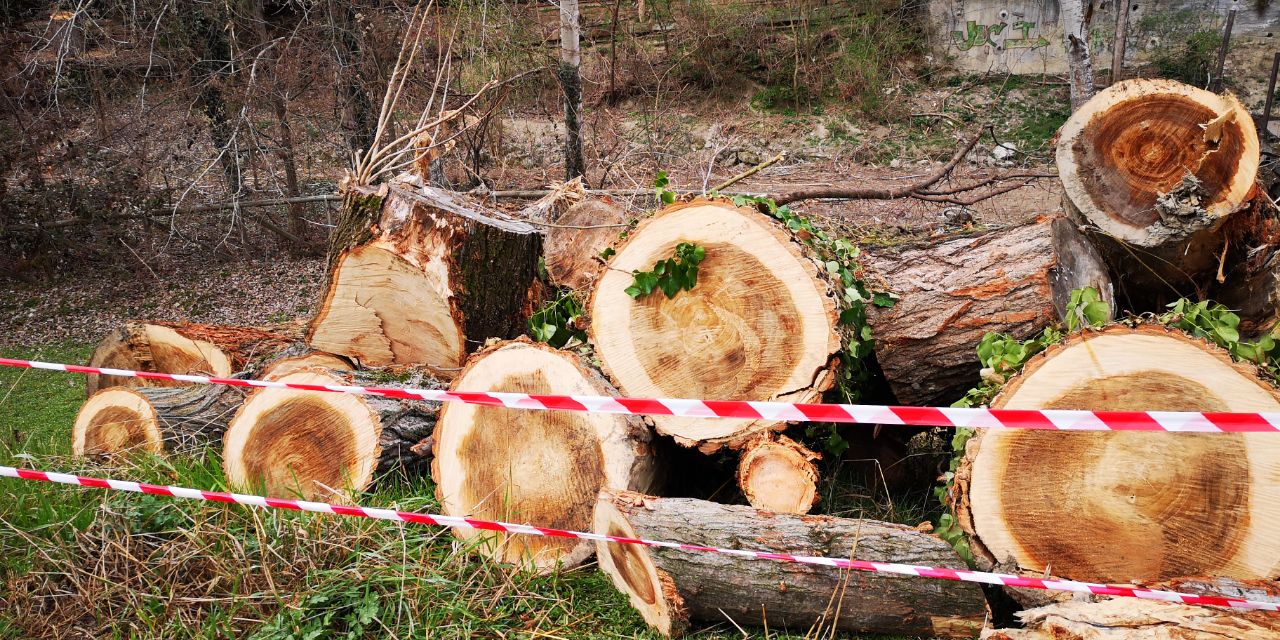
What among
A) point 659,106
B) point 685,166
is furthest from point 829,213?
point 659,106

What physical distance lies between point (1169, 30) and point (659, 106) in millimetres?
7105

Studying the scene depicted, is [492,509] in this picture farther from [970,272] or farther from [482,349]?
[970,272]

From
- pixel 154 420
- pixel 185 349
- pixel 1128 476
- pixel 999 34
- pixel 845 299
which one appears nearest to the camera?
pixel 1128 476

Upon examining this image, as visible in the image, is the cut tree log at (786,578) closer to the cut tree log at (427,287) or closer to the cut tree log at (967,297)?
the cut tree log at (967,297)

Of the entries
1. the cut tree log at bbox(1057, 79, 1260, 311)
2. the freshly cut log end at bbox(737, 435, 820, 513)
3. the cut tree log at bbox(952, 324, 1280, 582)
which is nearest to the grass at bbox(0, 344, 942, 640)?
the freshly cut log end at bbox(737, 435, 820, 513)

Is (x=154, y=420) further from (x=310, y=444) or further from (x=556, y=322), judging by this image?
(x=556, y=322)

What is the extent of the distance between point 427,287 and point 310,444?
0.85m

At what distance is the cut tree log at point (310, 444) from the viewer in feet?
11.5

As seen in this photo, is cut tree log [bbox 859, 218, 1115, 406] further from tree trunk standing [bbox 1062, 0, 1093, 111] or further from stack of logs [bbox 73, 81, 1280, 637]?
tree trunk standing [bbox 1062, 0, 1093, 111]

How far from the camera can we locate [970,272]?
365 cm

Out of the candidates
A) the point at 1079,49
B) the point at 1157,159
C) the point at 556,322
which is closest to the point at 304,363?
the point at 556,322

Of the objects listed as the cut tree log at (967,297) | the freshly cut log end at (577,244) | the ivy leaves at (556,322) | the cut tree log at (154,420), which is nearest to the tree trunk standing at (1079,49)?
the cut tree log at (967,297)

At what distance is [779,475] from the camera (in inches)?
124

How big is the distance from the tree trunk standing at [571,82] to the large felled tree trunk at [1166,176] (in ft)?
16.0
